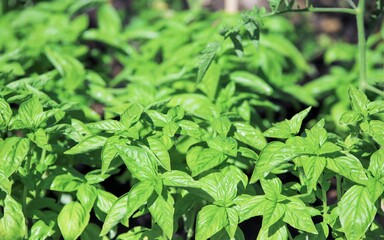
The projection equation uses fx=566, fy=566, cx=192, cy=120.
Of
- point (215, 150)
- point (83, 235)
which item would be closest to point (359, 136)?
point (215, 150)

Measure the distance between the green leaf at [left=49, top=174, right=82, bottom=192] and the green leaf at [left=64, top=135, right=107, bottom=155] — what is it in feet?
0.41

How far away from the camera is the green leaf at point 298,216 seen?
1.47 m

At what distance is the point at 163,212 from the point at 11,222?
1.48ft

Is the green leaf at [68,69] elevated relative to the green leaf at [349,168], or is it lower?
lower

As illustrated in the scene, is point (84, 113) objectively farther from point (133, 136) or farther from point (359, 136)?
point (359, 136)

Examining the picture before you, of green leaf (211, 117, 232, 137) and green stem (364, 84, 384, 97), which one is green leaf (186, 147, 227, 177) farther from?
green stem (364, 84, 384, 97)

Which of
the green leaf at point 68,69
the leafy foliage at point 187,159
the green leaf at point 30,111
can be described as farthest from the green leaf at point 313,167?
the green leaf at point 68,69

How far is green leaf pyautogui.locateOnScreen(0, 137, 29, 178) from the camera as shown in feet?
5.14

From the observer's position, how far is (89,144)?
5.48ft

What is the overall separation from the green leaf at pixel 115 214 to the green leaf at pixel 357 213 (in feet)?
1.88

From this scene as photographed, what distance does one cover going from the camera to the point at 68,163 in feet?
6.45

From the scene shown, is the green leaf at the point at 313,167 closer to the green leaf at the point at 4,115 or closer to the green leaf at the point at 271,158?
the green leaf at the point at 271,158

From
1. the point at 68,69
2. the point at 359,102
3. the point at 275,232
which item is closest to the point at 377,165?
the point at 359,102

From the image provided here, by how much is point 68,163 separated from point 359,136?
3.23 ft
